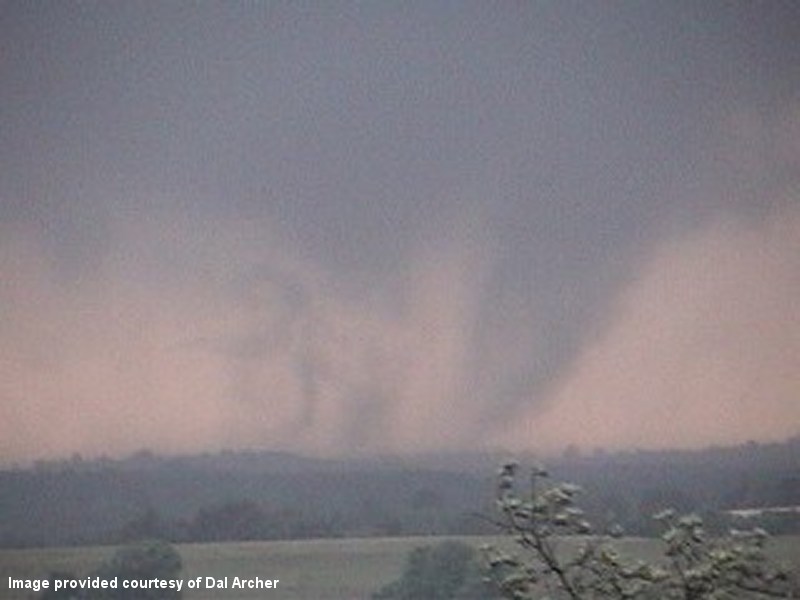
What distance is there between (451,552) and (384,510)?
3438 millimetres

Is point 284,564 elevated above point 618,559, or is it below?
above

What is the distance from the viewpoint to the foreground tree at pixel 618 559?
5.17 meters

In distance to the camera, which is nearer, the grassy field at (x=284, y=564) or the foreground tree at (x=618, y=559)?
the foreground tree at (x=618, y=559)

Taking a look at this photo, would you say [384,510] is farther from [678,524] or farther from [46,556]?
[678,524]

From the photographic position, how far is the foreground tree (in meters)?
5.17

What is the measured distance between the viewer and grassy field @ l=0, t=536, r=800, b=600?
1797 centimetres

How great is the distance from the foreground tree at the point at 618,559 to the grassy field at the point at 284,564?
12.3 m

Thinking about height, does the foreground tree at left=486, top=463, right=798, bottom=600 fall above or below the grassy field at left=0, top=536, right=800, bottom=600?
below

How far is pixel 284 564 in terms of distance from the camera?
18391 mm

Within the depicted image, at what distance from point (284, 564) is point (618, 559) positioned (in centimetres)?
1372

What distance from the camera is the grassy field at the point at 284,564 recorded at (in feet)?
59.0

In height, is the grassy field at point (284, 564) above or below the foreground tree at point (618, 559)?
above

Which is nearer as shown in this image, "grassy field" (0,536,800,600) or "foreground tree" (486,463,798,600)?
"foreground tree" (486,463,798,600)

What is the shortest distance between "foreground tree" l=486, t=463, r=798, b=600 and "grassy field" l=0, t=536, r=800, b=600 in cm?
1233
